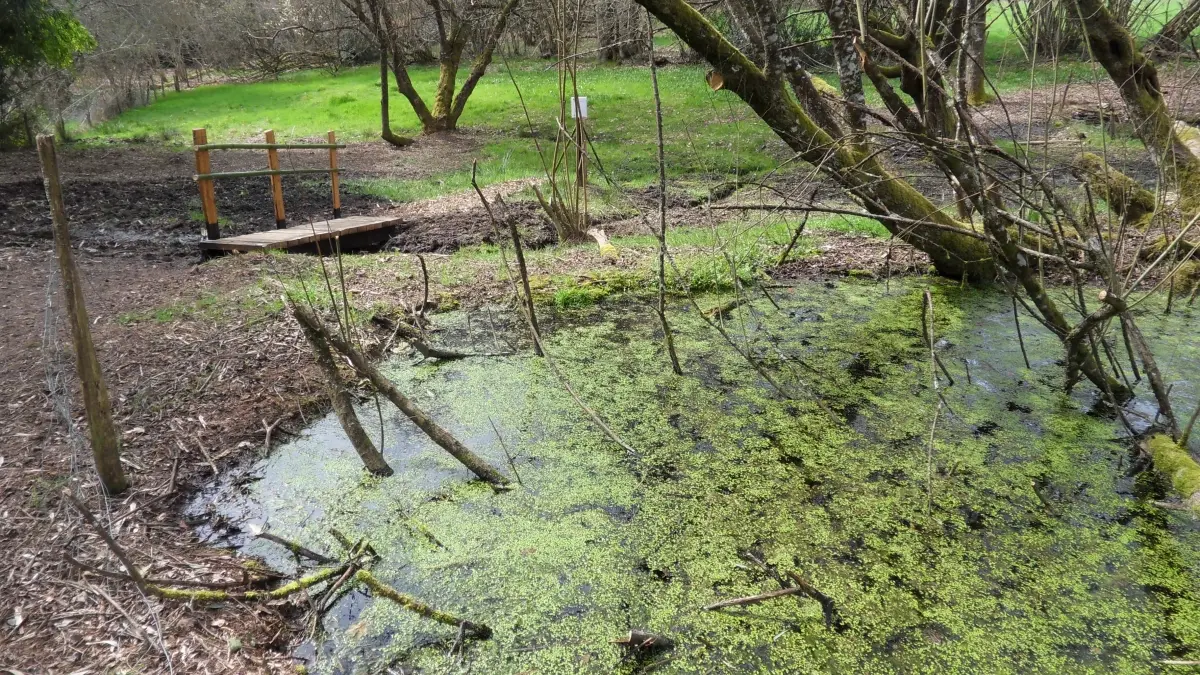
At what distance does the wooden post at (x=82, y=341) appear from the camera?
2.39 meters

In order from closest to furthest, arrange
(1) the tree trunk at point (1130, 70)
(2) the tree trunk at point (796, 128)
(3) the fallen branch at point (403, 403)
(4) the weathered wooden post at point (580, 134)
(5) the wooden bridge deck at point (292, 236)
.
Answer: (3) the fallen branch at point (403, 403) < (2) the tree trunk at point (796, 128) < (1) the tree trunk at point (1130, 70) < (4) the weathered wooden post at point (580, 134) < (5) the wooden bridge deck at point (292, 236)

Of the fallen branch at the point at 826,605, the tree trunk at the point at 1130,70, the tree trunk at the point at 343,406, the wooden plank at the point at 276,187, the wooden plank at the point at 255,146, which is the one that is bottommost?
the fallen branch at the point at 826,605

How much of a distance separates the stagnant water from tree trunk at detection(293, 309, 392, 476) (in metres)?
0.10

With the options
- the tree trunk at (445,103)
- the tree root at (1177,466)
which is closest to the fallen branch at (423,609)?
the tree root at (1177,466)

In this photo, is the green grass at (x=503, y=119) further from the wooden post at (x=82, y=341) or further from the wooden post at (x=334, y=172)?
the wooden post at (x=82, y=341)

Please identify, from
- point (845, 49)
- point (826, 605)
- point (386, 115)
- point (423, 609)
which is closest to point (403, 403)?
point (423, 609)

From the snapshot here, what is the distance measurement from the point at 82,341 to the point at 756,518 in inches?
102

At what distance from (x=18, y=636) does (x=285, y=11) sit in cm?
2447

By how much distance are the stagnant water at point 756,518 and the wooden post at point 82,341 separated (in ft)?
1.35

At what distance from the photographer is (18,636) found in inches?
87.5

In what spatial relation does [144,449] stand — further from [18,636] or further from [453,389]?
[453,389]

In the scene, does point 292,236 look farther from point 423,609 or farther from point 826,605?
point 826,605

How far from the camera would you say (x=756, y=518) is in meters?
→ 3.02

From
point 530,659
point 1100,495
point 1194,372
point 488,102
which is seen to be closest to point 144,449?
point 530,659
